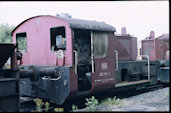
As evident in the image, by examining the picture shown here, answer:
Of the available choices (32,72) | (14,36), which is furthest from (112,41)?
(14,36)

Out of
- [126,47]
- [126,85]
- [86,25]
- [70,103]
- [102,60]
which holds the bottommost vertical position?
[70,103]

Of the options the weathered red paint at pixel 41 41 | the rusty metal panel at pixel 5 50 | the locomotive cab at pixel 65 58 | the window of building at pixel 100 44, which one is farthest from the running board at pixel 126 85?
the rusty metal panel at pixel 5 50

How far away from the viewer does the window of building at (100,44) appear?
7598mm

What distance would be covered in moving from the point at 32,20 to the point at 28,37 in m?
0.68

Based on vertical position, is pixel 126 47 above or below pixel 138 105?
above

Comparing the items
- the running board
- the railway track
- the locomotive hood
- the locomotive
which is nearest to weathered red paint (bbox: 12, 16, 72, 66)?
the locomotive

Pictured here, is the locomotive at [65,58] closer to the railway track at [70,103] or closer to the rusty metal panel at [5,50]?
the railway track at [70,103]

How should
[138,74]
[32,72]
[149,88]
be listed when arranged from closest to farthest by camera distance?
[32,72] → [138,74] → [149,88]

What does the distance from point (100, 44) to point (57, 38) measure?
4.81 feet

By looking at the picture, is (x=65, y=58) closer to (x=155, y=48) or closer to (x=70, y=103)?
(x=70, y=103)

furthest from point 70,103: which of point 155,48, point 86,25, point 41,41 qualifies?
point 155,48

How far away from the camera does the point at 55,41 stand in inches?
320

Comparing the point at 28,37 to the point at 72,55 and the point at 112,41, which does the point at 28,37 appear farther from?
the point at 112,41

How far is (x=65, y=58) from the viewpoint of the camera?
7148mm
